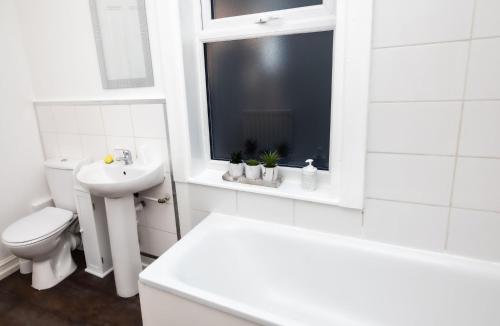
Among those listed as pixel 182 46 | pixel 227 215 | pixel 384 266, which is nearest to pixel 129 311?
pixel 227 215

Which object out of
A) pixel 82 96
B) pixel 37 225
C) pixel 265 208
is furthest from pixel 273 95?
pixel 37 225

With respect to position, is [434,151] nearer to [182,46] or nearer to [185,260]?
[185,260]

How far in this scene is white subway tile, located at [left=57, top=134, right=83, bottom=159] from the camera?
6.88 ft

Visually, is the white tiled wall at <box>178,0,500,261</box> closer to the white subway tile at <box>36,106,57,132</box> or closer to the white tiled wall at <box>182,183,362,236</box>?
the white tiled wall at <box>182,183,362,236</box>

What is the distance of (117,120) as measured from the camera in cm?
187

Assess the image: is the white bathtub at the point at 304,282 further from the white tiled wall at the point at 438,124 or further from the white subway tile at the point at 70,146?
the white subway tile at the point at 70,146

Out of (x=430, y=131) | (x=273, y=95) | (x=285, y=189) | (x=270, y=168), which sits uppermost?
(x=273, y=95)

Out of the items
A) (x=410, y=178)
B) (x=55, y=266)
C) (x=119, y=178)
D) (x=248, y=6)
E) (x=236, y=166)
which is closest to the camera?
(x=410, y=178)

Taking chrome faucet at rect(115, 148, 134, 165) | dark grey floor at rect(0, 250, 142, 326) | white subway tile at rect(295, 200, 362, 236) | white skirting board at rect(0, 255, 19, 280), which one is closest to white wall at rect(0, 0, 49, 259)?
white skirting board at rect(0, 255, 19, 280)

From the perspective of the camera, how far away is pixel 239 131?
1742 millimetres

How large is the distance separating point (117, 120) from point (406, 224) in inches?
68.3

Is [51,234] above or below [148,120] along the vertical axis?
below

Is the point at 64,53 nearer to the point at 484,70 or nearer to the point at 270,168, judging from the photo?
the point at 270,168

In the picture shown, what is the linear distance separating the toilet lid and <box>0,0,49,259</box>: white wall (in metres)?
0.22
